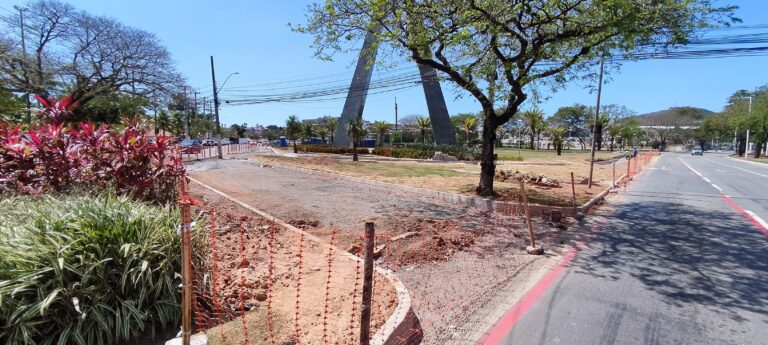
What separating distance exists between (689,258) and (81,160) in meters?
9.42

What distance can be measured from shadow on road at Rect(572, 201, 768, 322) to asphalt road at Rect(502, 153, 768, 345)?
13 millimetres

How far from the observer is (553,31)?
10406mm

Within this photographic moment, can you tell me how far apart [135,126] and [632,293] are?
7.62 metres

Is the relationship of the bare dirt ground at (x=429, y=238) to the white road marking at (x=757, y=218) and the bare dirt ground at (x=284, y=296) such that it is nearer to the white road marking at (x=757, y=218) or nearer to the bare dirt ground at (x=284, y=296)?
the bare dirt ground at (x=284, y=296)

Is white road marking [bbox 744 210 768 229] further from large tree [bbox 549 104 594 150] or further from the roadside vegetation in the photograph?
large tree [bbox 549 104 594 150]

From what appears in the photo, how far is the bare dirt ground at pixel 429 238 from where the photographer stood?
4.40m

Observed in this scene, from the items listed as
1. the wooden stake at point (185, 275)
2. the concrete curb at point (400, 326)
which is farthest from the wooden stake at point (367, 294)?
the wooden stake at point (185, 275)

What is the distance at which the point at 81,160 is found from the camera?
5.62 m

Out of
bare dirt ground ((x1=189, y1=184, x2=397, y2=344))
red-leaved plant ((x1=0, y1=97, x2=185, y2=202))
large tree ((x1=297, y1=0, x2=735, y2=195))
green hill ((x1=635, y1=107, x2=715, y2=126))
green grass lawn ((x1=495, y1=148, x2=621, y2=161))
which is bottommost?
green grass lawn ((x1=495, y1=148, x2=621, y2=161))

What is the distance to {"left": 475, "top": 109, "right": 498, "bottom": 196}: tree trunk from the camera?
1121cm

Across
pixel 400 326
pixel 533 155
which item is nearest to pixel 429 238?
pixel 400 326

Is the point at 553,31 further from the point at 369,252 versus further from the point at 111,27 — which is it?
the point at 111,27

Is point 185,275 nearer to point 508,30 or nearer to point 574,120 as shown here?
point 508,30

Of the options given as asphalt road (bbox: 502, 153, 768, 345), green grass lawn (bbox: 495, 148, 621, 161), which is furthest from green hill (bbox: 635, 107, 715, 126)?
asphalt road (bbox: 502, 153, 768, 345)
